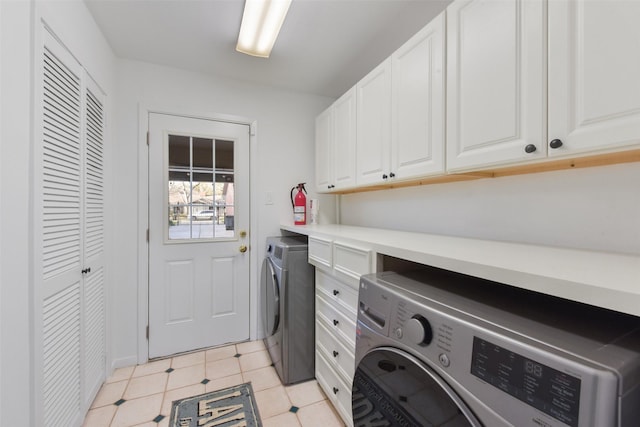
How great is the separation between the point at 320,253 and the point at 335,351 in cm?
57

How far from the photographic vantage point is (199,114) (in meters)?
2.29

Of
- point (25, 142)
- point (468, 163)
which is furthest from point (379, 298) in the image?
point (25, 142)

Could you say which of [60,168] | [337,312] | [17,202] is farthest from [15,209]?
[337,312]

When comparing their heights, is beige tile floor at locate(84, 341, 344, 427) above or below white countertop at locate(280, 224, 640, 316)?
below

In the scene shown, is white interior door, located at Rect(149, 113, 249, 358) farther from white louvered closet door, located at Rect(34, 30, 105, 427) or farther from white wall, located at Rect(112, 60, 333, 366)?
white louvered closet door, located at Rect(34, 30, 105, 427)

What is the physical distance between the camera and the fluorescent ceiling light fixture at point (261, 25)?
57.2 inches

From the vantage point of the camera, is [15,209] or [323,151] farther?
[323,151]

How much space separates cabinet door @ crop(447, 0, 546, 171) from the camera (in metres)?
0.92

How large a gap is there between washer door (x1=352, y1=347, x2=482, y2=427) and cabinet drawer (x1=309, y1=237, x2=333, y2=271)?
0.62m

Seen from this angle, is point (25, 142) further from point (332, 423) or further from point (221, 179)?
point (332, 423)

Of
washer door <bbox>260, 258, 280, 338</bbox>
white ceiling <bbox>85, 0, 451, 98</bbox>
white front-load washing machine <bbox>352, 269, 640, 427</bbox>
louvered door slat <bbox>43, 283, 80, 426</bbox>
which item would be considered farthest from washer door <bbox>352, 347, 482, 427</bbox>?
white ceiling <bbox>85, 0, 451, 98</bbox>

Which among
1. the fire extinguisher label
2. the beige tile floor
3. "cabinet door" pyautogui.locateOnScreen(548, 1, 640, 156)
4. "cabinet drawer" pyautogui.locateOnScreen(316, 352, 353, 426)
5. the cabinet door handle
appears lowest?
the beige tile floor

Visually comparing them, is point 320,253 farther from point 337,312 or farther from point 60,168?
point 60,168

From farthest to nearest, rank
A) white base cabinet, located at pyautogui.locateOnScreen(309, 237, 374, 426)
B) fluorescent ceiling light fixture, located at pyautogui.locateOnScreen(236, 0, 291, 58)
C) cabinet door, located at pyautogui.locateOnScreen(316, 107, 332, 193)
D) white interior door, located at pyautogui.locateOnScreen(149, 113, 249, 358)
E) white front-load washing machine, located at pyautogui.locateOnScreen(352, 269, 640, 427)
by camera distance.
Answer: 1. cabinet door, located at pyautogui.locateOnScreen(316, 107, 332, 193)
2. white interior door, located at pyautogui.locateOnScreen(149, 113, 249, 358)
3. fluorescent ceiling light fixture, located at pyautogui.locateOnScreen(236, 0, 291, 58)
4. white base cabinet, located at pyautogui.locateOnScreen(309, 237, 374, 426)
5. white front-load washing machine, located at pyautogui.locateOnScreen(352, 269, 640, 427)
